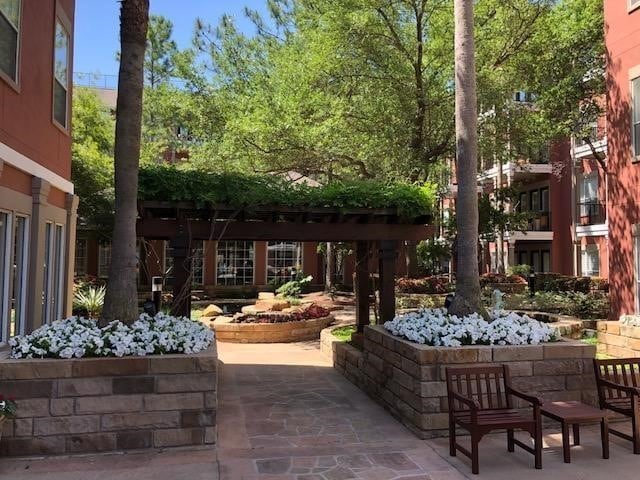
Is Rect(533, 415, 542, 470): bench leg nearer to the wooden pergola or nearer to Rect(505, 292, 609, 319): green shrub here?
the wooden pergola

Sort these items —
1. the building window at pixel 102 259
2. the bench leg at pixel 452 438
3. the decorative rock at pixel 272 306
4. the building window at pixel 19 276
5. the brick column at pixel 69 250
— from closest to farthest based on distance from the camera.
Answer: the bench leg at pixel 452 438 → the building window at pixel 19 276 → the brick column at pixel 69 250 → the decorative rock at pixel 272 306 → the building window at pixel 102 259

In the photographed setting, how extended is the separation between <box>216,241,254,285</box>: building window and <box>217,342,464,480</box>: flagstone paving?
1571 cm

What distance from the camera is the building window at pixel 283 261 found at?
25.0 metres

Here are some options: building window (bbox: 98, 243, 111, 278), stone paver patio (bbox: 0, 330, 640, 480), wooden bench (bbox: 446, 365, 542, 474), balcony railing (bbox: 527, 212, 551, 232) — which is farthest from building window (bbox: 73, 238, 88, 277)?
wooden bench (bbox: 446, 365, 542, 474)

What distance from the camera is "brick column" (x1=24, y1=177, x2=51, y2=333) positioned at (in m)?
7.73

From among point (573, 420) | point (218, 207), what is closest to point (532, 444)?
point (573, 420)

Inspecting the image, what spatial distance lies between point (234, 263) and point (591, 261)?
1592cm

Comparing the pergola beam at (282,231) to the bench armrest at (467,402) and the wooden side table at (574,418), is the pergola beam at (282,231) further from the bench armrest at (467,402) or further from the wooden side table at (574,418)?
the wooden side table at (574,418)

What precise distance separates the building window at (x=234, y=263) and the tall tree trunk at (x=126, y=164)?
61.6 feet

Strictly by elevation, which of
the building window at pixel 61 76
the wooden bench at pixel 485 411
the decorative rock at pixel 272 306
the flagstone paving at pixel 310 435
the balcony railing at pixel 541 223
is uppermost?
the building window at pixel 61 76

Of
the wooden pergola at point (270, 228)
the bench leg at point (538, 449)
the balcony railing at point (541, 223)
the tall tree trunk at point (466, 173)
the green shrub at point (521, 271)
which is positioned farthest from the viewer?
the balcony railing at point (541, 223)

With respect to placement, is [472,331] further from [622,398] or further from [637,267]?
[637,267]

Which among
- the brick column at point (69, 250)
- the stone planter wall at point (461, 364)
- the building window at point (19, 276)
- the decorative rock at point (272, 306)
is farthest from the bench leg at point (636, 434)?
the decorative rock at point (272, 306)

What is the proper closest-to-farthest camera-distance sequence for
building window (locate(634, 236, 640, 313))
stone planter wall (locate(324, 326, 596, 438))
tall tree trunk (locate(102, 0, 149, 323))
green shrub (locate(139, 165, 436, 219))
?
stone planter wall (locate(324, 326, 596, 438))
tall tree trunk (locate(102, 0, 149, 323))
green shrub (locate(139, 165, 436, 219))
building window (locate(634, 236, 640, 313))
